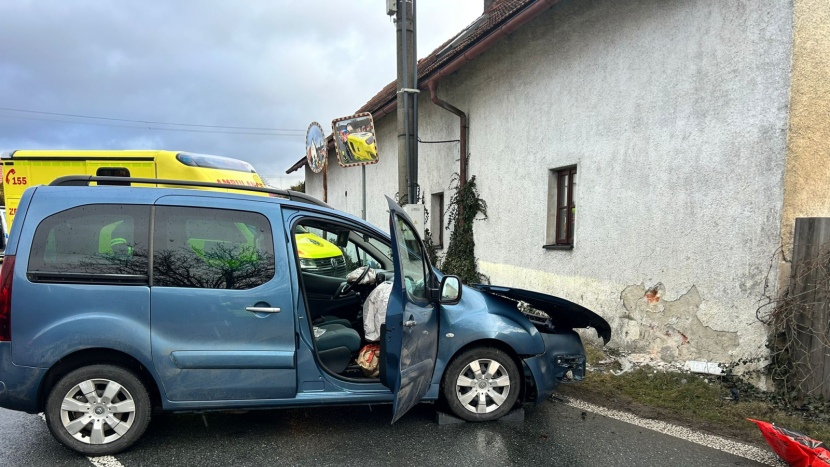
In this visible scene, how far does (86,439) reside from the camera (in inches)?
127

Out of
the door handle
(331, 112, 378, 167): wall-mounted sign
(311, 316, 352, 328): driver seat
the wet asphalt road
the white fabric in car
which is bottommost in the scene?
the wet asphalt road

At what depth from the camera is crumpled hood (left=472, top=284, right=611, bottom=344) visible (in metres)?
3.82

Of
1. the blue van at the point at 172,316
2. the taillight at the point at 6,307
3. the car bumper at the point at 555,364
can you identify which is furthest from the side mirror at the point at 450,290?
the taillight at the point at 6,307

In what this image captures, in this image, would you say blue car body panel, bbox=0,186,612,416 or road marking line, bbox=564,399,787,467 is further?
road marking line, bbox=564,399,787,467

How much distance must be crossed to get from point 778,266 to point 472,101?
5617 mm

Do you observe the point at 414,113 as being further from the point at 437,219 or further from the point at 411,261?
the point at 411,261

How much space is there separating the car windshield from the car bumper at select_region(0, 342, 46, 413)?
4.73 meters

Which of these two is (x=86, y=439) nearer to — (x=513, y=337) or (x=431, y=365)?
(x=431, y=365)

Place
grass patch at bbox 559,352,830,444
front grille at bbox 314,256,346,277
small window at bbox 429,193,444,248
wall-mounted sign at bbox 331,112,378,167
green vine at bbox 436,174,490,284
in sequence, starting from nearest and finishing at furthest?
grass patch at bbox 559,352,830,444 → front grille at bbox 314,256,346,277 → green vine at bbox 436,174,490,284 → wall-mounted sign at bbox 331,112,378,167 → small window at bbox 429,193,444,248

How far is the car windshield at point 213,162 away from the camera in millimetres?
7406

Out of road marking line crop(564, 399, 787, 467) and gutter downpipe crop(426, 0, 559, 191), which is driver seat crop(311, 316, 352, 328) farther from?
gutter downpipe crop(426, 0, 559, 191)

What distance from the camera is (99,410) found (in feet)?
10.6

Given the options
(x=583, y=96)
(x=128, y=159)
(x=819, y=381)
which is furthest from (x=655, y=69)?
(x=128, y=159)

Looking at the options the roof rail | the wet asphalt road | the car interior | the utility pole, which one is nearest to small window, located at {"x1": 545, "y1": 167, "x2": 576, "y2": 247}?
the utility pole
